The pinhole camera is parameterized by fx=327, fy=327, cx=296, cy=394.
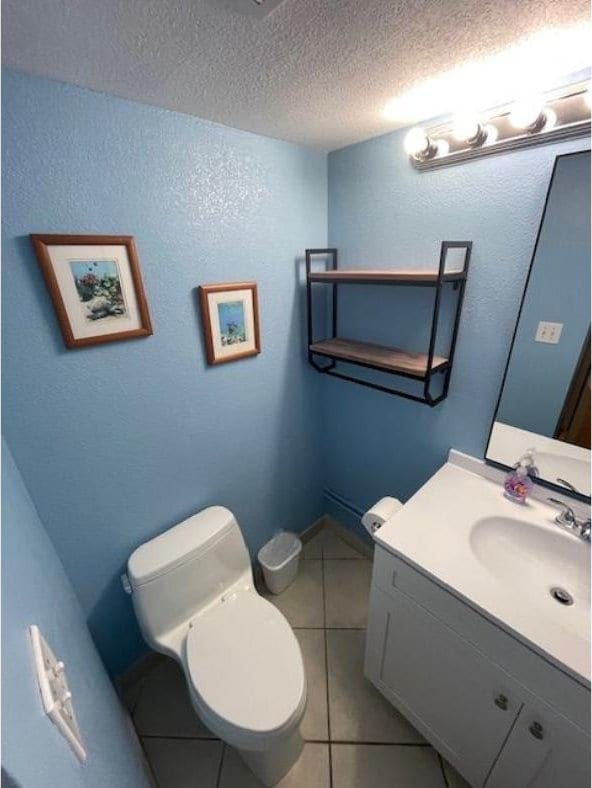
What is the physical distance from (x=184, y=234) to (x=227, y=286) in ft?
0.70

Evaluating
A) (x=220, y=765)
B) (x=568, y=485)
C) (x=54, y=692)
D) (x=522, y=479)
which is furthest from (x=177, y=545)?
(x=568, y=485)

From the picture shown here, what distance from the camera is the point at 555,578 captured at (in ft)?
3.31

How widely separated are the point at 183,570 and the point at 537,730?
1.09 metres

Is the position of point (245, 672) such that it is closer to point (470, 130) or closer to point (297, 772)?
point (297, 772)

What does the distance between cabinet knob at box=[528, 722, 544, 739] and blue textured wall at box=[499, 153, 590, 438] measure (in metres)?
0.77

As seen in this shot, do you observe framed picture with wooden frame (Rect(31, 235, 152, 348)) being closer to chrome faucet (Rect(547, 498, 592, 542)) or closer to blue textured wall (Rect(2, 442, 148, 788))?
blue textured wall (Rect(2, 442, 148, 788))

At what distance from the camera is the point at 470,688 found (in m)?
0.92

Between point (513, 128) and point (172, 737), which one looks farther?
point (172, 737)

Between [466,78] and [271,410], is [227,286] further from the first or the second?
[466,78]

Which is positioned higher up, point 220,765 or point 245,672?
point 245,672

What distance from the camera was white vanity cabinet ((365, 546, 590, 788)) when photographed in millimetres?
758

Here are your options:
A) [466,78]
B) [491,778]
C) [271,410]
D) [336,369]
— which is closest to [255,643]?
[491,778]

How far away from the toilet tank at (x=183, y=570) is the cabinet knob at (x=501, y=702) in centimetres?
91

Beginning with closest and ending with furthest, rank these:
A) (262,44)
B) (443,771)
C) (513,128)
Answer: (262,44) < (513,128) < (443,771)
